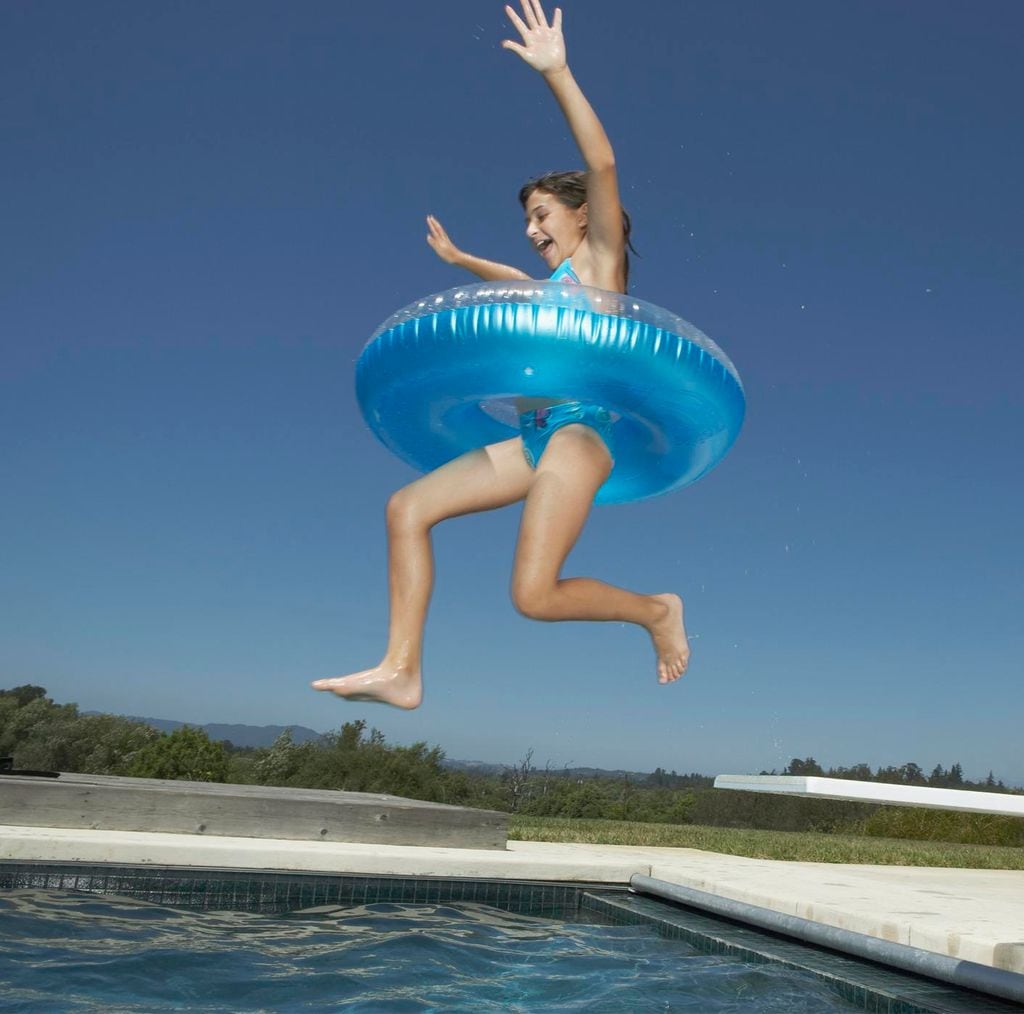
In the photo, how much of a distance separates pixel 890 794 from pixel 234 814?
4370mm

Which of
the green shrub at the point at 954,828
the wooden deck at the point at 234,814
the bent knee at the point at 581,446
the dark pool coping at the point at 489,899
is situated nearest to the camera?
the bent knee at the point at 581,446

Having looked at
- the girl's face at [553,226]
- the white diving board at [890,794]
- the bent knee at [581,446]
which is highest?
the girl's face at [553,226]

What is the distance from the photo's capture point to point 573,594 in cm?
268

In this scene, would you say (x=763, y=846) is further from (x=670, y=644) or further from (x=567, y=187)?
(x=567, y=187)

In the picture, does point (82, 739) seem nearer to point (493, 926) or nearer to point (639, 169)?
point (493, 926)

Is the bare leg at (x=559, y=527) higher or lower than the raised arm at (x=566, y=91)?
lower

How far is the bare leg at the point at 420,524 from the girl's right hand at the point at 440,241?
104 centimetres

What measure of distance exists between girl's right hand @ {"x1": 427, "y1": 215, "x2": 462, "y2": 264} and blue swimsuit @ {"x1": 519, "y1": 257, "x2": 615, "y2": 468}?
87 centimetres

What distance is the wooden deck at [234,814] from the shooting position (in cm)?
512

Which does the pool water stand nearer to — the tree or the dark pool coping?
the dark pool coping

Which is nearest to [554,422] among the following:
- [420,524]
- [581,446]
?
[581,446]

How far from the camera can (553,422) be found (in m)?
2.77

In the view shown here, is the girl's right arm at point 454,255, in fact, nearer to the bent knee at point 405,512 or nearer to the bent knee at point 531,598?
the bent knee at point 405,512

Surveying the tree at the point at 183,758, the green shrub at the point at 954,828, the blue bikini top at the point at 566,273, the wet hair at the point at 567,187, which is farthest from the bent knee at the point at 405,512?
the tree at the point at 183,758
